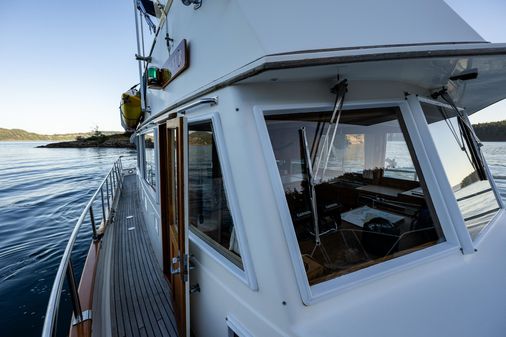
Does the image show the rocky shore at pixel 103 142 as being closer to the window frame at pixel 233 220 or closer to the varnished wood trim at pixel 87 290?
the varnished wood trim at pixel 87 290

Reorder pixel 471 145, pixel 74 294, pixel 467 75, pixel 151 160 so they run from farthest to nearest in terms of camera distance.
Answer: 1. pixel 151 160
2. pixel 471 145
3. pixel 74 294
4. pixel 467 75

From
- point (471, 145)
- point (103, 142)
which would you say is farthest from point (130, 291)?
point (103, 142)

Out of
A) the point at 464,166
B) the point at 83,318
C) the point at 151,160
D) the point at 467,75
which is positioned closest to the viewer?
the point at 467,75

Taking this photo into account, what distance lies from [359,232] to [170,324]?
1.82 meters

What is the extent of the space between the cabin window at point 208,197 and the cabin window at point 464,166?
1.56 metres

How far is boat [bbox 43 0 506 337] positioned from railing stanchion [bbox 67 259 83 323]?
0.04 ft

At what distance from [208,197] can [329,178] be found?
968mm

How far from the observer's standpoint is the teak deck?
2096 mm

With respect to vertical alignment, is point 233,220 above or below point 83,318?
above

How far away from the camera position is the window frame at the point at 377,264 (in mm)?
1148

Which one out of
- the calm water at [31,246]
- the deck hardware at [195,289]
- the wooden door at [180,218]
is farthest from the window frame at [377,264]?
the calm water at [31,246]

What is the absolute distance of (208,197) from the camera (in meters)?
1.91

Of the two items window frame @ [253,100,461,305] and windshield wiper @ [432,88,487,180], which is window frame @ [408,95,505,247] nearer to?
window frame @ [253,100,461,305]

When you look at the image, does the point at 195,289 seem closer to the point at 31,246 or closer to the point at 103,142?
the point at 31,246
